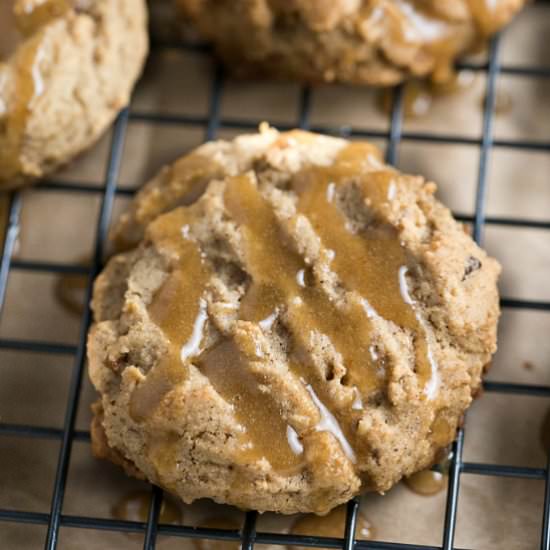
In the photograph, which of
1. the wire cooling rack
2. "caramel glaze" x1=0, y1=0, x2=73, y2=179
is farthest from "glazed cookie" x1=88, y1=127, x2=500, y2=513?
"caramel glaze" x1=0, y1=0, x2=73, y2=179

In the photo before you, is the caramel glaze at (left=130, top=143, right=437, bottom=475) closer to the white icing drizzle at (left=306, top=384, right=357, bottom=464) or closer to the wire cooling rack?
the white icing drizzle at (left=306, top=384, right=357, bottom=464)

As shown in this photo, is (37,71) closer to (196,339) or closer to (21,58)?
(21,58)

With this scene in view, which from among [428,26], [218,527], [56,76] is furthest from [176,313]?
[428,26]

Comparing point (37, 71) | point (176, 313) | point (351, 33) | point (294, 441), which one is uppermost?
point (351, 33)

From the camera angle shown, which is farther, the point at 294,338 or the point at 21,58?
the point at 21,58

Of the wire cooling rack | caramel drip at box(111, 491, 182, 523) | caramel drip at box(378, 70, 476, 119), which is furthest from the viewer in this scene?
caramel drip at box(378, 70, 476, 119)

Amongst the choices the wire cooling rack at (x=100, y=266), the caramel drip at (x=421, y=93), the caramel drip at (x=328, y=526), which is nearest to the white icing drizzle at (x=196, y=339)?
the wire cooling rack at (x=100, y=266)

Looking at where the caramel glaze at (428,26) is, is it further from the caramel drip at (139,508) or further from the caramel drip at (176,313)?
A: the caramel drip at (139,508)
